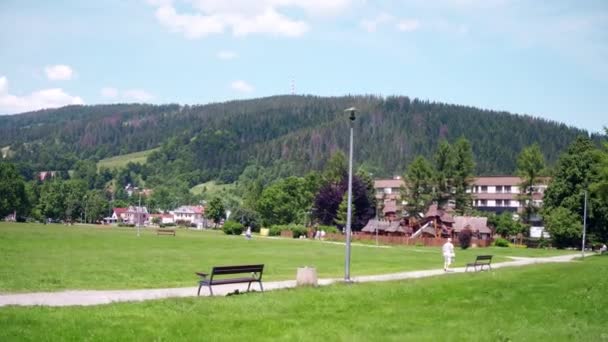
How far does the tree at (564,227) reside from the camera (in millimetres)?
76938

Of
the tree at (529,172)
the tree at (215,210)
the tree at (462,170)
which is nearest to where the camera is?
the tree at (529,172)

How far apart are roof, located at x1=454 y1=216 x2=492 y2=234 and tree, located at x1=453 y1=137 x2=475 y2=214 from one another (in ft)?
16.4

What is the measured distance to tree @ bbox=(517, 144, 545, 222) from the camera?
91.0m

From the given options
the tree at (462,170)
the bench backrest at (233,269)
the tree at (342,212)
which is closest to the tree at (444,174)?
the tree at (462,170)

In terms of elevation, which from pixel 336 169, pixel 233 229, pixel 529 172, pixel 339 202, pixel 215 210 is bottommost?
pixel 233 229

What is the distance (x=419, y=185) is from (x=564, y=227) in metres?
28.9

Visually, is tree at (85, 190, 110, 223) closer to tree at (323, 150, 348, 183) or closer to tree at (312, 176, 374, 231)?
tree at (323, 150, 348, 183)

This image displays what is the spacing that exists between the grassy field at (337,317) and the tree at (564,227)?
6207 cm

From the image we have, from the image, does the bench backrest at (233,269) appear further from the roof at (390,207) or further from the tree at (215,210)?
→ the tree at (215,210)

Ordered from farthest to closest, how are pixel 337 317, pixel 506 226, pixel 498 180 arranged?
pixel 498 180 < pixel 506 226 < pixel 337 317

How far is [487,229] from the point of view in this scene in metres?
92.7

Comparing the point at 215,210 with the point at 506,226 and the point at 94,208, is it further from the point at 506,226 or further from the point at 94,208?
the point at 506,226

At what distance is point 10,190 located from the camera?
5251 inches

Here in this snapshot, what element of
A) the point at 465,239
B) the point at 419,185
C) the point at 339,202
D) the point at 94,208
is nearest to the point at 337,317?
the point at 465,239
